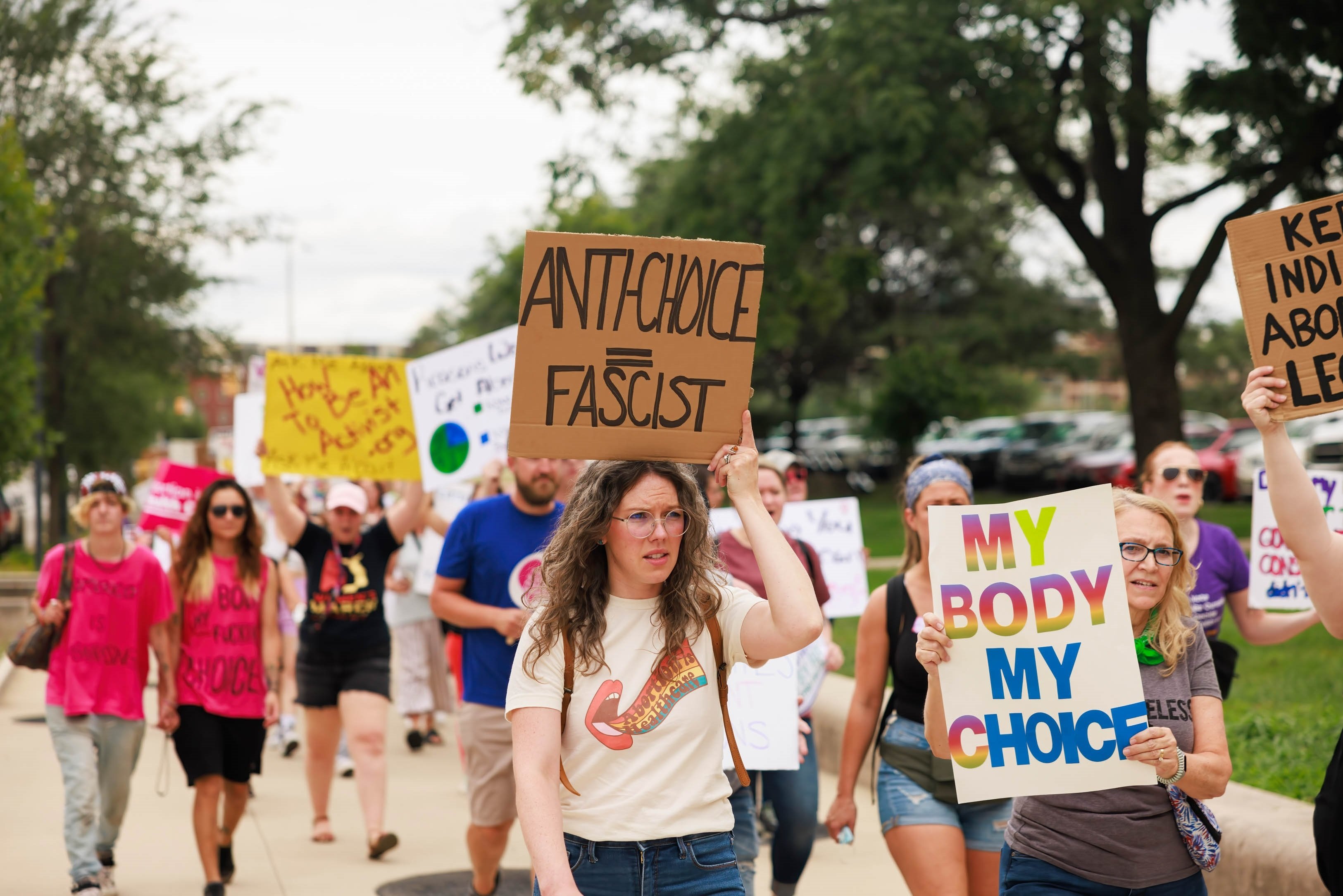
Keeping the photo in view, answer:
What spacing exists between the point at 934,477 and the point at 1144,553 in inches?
52.5

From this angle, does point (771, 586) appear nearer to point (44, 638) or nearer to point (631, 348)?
point (631, 348)

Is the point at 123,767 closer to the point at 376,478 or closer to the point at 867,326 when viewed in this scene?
the point at 376,478

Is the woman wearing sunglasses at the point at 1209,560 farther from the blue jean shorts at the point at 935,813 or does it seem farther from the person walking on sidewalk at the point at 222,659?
the person walking on sidewalk at the point at 222,659

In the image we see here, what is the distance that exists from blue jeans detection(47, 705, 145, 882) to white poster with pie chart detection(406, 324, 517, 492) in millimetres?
1827

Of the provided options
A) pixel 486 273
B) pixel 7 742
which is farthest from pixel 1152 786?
pixel 486 273

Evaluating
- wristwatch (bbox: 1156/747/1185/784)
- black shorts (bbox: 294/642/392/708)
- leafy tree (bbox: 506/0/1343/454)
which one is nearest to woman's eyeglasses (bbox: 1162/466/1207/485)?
wristwatch (bbox: 1156/747/1185/784)

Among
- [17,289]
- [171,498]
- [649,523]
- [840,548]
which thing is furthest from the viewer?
[17,289]

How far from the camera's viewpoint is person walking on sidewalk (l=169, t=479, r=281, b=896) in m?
6.29

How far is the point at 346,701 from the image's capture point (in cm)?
707

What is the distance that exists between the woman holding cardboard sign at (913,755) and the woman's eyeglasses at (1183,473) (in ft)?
3.26

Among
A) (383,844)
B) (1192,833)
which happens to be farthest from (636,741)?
(383,844)

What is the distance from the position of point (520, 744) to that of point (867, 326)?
36.0m

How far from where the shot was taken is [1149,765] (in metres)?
3.25

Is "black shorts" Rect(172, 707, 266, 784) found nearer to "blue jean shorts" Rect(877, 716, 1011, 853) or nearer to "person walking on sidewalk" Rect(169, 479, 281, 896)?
"person walking on sidewalk" Rect(169, 479, 281, 896)
